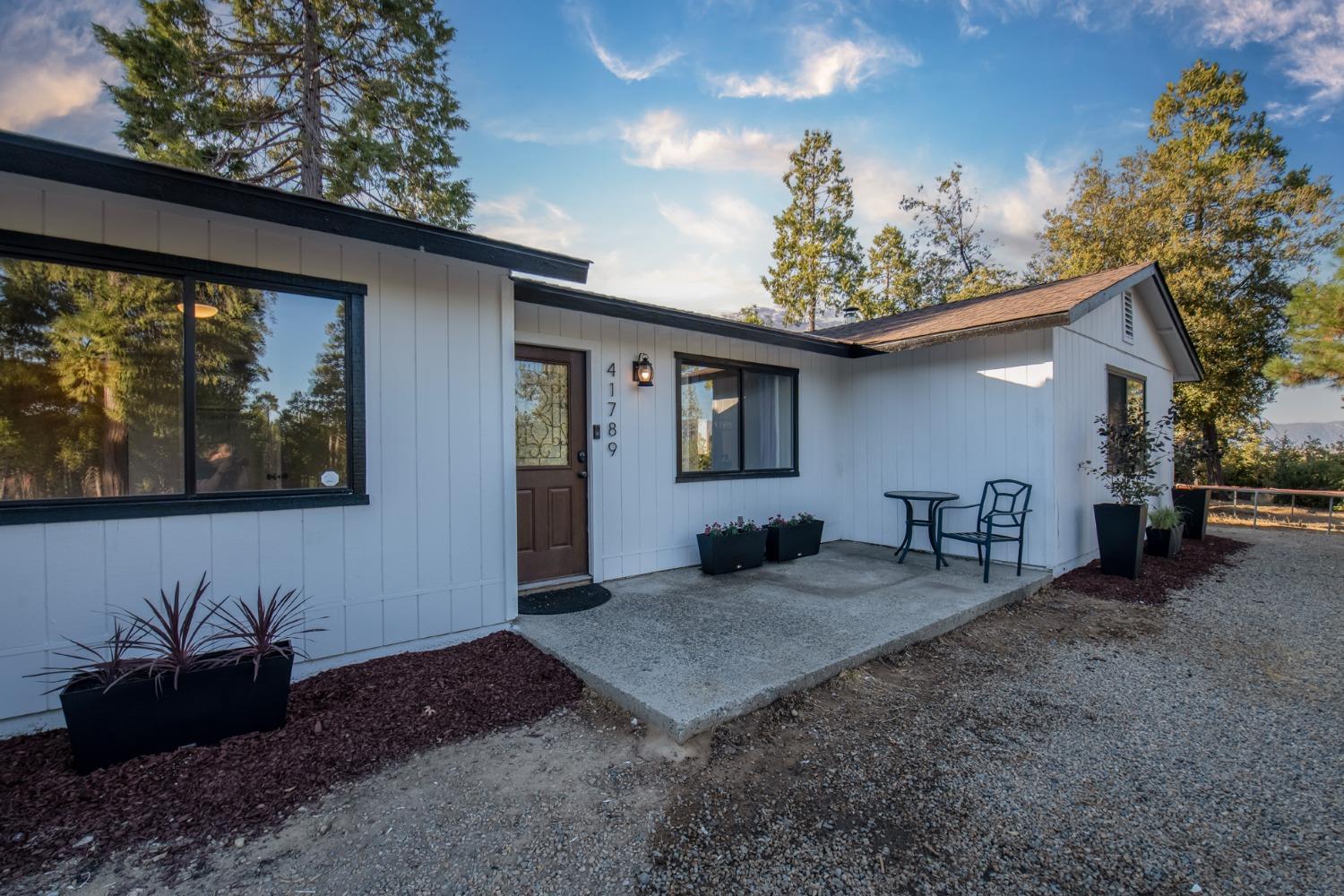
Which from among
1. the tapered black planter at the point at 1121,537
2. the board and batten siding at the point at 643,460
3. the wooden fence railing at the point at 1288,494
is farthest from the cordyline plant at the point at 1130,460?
the wooden fence railing at the point at 1288,494

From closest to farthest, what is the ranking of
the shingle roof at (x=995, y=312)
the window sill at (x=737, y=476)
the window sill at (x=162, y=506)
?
the window sill at (x=162, y=506) < the shingle roof at (x=995, y=312) < the window sill at (x=737, y=476)

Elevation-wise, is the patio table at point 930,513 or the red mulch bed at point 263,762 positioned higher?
the patio table at point 930,513

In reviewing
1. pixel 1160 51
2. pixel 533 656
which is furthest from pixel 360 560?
pixel 1160 51

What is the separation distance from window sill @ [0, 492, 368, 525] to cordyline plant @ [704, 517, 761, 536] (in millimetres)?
2856

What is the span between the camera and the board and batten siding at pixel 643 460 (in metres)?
4.53

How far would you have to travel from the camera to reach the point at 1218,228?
1116 cm

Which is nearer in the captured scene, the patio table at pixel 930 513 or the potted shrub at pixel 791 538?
the patio table at pixel 930 513

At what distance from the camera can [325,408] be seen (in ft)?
9.98

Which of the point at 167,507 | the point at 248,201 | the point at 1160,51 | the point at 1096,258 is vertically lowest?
the point at 167,507

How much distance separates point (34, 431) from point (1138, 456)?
792 cm

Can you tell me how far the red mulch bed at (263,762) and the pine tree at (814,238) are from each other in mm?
14960

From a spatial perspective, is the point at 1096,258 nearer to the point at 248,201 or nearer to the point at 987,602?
the point at 987,602

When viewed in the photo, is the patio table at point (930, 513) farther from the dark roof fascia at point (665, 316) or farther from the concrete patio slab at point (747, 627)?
the dark roof fascia at point (665, 316)

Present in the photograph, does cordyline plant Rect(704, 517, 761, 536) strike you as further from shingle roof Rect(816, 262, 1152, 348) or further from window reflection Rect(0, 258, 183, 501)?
window reflection Rect(0, 258, 183, 501)
